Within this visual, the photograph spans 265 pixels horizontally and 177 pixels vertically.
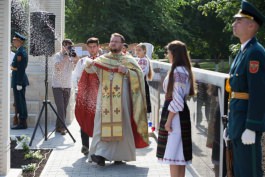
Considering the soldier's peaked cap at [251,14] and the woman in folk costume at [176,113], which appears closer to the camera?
the soldier's peaked cap at [251,14]

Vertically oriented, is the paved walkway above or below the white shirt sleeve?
below

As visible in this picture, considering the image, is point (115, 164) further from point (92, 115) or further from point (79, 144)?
point (79, 144)

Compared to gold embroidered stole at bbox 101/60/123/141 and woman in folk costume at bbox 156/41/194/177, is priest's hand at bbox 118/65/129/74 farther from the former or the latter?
woman in folk costume at bbox 156/41/194/177

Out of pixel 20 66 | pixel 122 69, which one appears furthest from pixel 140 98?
pixel 20 66

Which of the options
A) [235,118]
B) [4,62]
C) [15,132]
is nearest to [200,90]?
[235,118]

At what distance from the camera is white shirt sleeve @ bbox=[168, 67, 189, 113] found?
5.42 m

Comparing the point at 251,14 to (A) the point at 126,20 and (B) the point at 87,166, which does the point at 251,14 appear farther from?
(A) the point at 126,20

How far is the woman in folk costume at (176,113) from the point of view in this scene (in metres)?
5.45

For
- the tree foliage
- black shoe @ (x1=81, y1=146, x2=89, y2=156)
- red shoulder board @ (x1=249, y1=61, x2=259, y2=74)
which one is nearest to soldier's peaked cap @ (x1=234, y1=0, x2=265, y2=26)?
red shoulder board @ (x1=249, y1=61, x2=259, y2=74)

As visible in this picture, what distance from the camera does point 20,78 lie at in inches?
404

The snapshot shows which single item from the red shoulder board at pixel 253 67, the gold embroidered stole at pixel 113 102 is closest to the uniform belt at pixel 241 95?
the red shoulder board at pixel 253 67

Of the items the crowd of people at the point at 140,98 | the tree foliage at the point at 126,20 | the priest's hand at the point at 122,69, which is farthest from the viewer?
the tree foliage at the point at 126,20

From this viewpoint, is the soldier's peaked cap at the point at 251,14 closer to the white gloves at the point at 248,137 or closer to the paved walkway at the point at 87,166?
the white gloves at the point at 248,137

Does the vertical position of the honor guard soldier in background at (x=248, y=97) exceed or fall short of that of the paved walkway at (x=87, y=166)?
it exceeds it
